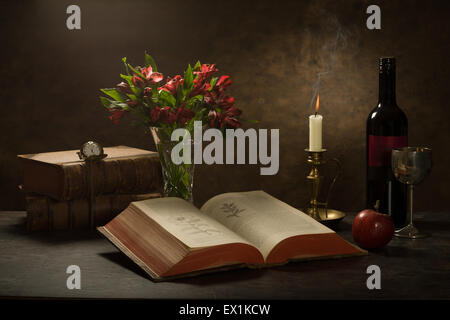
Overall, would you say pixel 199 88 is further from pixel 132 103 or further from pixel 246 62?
pixel 246 62

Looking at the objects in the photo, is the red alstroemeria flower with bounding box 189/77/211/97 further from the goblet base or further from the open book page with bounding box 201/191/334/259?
the goblet base

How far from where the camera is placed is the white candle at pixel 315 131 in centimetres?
142

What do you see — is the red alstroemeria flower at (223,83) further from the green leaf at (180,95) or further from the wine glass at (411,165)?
the wine glass at (411,165)

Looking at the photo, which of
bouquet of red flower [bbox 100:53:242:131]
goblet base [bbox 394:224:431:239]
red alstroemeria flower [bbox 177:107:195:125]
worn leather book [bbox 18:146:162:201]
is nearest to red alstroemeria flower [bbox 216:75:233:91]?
bouquet of red flower [bbox 100:53:242:131]

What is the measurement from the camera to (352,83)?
63.6 inches

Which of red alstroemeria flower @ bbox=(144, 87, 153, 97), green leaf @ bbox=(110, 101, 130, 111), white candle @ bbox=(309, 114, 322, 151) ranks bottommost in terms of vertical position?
white candle @ bbox=(309, 114, 322, 151)

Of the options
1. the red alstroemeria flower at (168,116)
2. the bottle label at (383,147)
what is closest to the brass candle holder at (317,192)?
the bottle label at (383,147)

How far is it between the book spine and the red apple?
1.60 feet

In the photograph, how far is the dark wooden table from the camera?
0.99 m

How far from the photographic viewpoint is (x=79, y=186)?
136 cm

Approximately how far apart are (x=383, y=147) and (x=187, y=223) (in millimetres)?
485

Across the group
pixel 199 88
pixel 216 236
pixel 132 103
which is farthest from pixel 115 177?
pixel 216 236

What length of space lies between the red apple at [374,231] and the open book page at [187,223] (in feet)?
0.85
